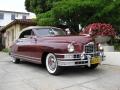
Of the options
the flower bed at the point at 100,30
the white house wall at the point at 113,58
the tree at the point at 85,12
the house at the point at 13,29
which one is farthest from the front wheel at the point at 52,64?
the house at the point at 13,29

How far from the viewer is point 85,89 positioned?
6.50 metres

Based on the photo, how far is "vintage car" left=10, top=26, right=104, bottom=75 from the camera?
301 inches

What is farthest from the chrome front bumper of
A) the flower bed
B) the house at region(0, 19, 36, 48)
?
the house at region(0, 19, 36, 48)

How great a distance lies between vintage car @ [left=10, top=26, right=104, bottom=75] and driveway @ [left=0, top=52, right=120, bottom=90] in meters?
0.38

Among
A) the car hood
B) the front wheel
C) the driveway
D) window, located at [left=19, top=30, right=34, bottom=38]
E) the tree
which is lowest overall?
the driveway

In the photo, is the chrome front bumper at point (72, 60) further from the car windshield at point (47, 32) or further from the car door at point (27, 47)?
the car windshield at point (47, 32)

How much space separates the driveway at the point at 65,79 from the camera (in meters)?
6.76

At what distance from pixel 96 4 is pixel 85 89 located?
612 centimetres

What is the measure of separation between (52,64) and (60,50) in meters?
0.76

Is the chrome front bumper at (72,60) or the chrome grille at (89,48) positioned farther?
the chrome grille at (89,48)

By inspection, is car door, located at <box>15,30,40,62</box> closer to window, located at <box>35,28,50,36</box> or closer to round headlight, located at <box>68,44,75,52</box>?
window, located at <box>35,28,50,36</box>

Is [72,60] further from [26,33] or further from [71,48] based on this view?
[26,33]

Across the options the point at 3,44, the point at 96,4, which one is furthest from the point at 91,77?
the point at 3,44

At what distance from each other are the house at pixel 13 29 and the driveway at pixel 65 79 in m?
9.38
